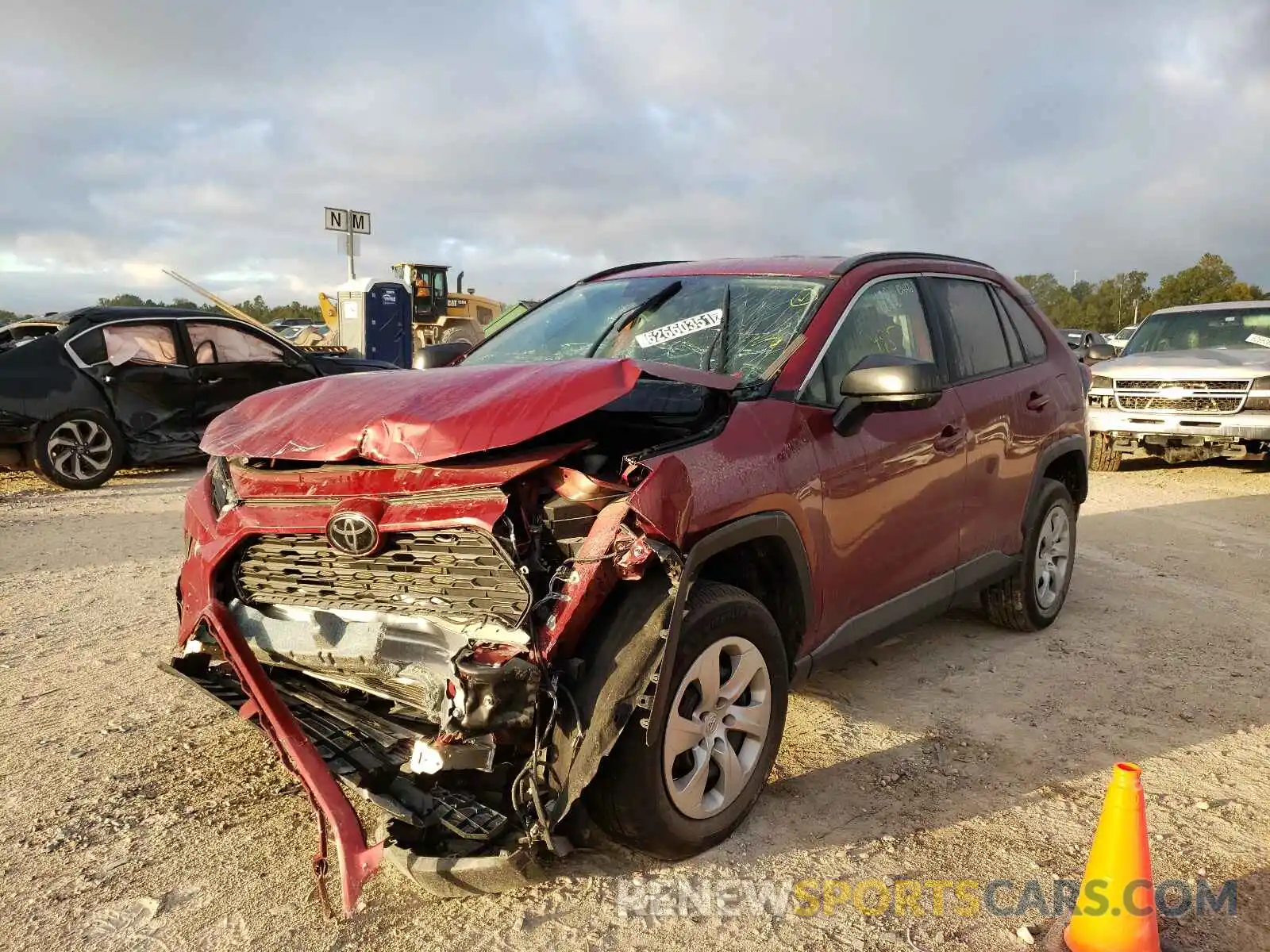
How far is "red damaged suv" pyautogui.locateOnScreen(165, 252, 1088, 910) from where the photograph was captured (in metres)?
2.46

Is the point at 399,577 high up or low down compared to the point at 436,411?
down

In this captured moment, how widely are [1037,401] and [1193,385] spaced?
6604 millimetres

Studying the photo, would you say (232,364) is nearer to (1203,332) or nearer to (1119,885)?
(1119,885)

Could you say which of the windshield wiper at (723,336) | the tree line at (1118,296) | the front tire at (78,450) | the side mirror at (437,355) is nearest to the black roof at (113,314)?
the front tire at (78,450)

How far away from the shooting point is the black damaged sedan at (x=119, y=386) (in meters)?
A: 8.52

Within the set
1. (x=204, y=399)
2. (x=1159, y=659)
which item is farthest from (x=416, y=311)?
(x=1159, y=659)

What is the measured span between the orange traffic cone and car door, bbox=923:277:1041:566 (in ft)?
5.92

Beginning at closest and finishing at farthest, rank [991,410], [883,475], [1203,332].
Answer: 1. [883,475]
2. [991,410]
3. [1203,332]

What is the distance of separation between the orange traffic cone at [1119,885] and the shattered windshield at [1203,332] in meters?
Answer: 10.1

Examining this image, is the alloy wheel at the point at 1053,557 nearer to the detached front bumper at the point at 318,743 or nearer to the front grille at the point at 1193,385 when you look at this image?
the detached front bumper at the point at 318,743

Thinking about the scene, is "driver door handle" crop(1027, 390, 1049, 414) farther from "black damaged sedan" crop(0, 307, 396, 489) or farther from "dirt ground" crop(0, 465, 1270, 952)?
"black damaged sedan" crop(0, 307, 396, 489)

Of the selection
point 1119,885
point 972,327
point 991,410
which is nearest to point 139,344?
point 972,327

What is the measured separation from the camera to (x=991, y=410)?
4.30 meters

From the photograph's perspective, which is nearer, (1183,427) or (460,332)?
(1183,427)
